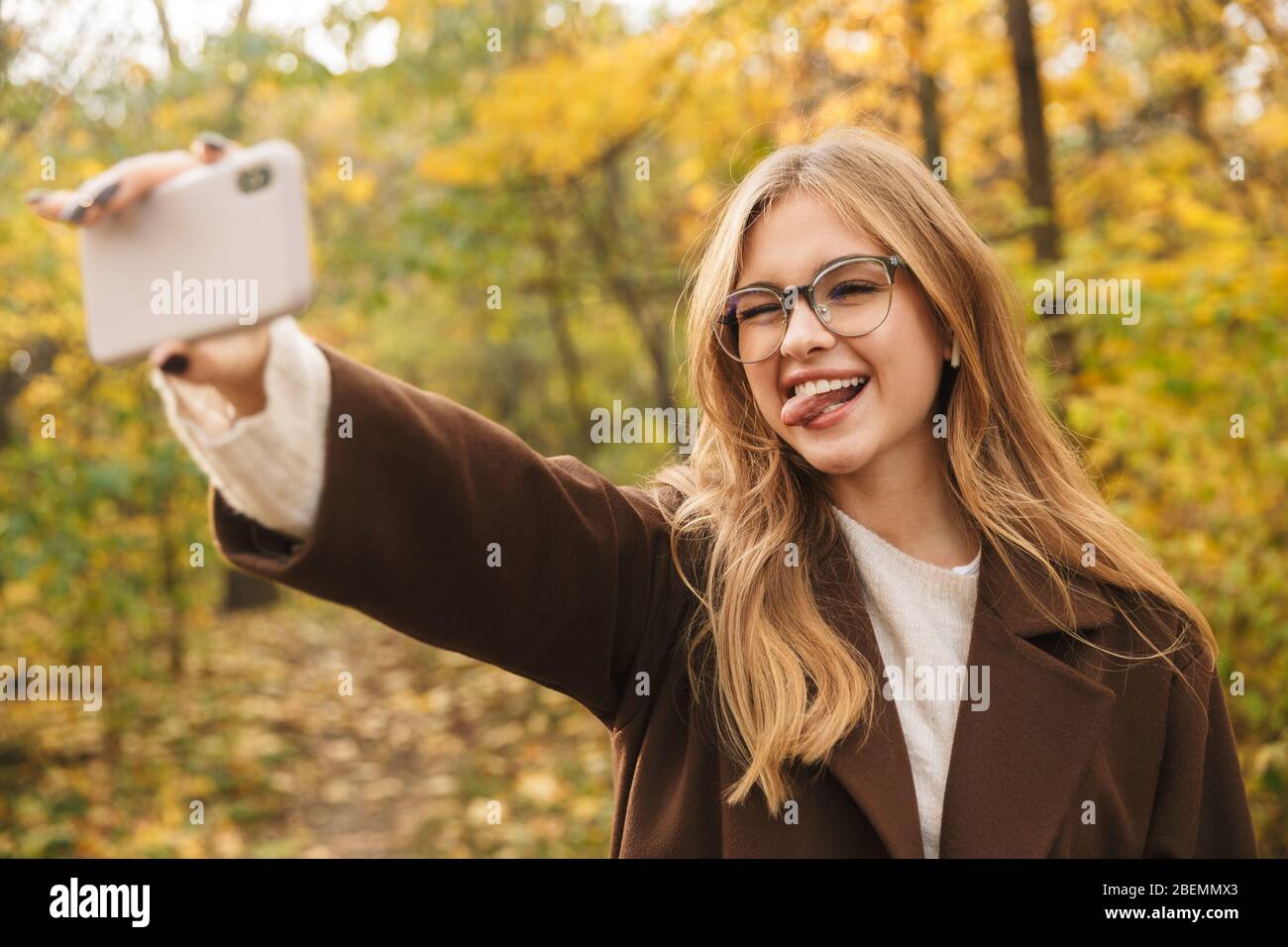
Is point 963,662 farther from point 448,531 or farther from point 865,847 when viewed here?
point 448,531

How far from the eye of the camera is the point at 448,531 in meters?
1.34

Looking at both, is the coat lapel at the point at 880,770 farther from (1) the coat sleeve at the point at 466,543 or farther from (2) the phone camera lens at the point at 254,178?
(2) the phone camera lens at the point at 254,178

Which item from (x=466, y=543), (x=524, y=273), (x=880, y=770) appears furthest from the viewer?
(x=524, y=273)

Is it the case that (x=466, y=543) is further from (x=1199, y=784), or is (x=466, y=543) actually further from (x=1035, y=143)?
(x=1035, y=143)

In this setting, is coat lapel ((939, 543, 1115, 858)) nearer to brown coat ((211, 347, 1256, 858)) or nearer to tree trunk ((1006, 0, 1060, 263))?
brown coat ((211, 347, 1256, 858))

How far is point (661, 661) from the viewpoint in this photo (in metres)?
1.76

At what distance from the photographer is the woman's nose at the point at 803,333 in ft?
5.75

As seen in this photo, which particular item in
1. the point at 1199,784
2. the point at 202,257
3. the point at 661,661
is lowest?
the point at 1199,784

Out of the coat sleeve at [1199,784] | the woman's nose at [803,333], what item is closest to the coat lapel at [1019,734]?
the coat sleeve at [1199,784]

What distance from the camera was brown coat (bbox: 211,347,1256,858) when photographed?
50.2 inches

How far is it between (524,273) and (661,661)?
24.6 feet

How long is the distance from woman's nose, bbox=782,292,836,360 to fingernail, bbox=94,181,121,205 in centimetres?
105

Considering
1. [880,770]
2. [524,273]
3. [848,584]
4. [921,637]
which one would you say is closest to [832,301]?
[848,584]

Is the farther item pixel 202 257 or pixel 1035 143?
pixel 1035 143
